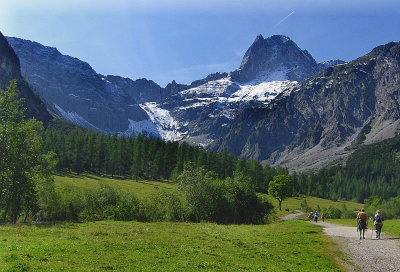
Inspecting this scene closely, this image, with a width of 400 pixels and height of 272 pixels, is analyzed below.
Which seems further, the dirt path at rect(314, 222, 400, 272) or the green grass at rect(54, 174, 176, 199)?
the green grass at rect(54, 174, 176, 199)

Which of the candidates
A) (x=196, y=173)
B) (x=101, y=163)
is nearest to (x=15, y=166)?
(x=196, y=173)

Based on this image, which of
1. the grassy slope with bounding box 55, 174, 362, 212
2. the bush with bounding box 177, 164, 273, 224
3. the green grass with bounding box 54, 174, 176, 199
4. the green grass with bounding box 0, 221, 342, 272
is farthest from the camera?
the grassy slope with bounding box 55, 174, 362, 212

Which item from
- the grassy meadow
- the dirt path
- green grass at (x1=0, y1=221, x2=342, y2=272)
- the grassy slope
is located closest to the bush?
the grassy slope

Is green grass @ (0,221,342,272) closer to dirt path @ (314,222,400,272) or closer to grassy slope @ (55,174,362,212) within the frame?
dirt path @ (314,222,400,272)

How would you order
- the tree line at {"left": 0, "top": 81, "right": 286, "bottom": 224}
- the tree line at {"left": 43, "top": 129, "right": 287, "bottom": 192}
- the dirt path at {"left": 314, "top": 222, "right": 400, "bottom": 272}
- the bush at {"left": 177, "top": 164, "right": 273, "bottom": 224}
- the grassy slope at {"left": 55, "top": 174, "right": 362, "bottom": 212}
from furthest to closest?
the tree line at {"left": 43, "top": 129, "right": 287, "bottom": 192}
the grassy slope at {"left": 55, "top": 174, "right": 362, "bottom": 212}
the bush at {"left": 177, "top": 164, "right": 273, "bottom": 224}
the tree line at {"left": 0, "top": 81, "right": 286, "bottom": 224}
the dirt path at {"left": 314, "top": 222, "right": 400, "bottom": 272}

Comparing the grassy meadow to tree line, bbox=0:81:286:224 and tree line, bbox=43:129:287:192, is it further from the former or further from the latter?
tree line, bbox=43:129:287:192

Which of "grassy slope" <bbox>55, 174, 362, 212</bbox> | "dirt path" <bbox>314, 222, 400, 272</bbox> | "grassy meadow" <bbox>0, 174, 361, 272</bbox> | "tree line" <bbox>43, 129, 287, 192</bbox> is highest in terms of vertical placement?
"tree line" <bbox>43, 129, 287, 192</bbox>

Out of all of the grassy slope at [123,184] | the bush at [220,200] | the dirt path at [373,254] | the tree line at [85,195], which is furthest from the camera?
the grassy slope at [123,184]

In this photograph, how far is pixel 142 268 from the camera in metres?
20.5

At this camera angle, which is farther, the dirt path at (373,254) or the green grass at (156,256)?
the dirt path at (373,254)

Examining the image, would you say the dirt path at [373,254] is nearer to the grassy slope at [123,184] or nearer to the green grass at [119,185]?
the green grass at [119,185]

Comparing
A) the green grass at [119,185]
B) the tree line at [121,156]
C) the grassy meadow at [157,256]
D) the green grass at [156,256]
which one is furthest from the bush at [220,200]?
the tree line at [121,156]

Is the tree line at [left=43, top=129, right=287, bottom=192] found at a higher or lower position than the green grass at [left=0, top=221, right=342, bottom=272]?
higher

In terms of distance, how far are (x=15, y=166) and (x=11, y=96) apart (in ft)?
33.7
